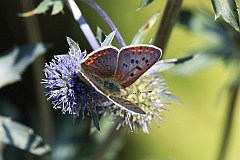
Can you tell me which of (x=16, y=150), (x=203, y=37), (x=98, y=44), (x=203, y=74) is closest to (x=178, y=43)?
(x=203, y=74)

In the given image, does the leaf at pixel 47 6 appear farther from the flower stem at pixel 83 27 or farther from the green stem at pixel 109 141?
the green stem at pixel 109 141

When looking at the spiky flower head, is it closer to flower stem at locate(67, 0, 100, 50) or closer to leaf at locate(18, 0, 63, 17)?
flower stem at locate(67, 0, 100, 50)

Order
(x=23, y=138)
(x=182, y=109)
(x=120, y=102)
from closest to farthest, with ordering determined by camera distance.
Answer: (x=120, y=102), (x=23, y=138), (x=182, y=109)

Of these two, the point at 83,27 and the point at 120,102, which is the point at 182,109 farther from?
the point at 120,102

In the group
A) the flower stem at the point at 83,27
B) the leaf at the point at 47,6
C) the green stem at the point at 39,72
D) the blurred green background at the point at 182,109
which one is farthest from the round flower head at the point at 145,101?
the blurred green background at the point at 182,109

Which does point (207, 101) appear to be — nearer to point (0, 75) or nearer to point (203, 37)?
point (203, 37)

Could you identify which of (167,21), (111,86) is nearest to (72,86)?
(111,86)
